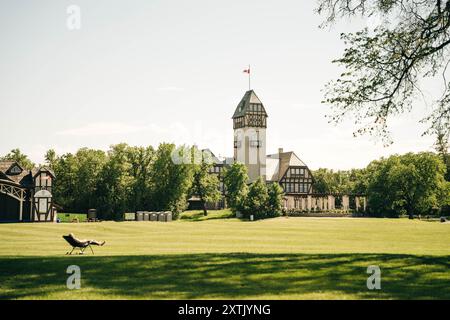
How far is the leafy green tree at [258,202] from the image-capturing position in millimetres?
82188

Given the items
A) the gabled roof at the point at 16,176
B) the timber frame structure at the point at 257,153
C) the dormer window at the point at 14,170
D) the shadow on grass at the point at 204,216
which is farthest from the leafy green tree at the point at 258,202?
the dormer window at the point at 14,170

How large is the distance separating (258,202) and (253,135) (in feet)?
111

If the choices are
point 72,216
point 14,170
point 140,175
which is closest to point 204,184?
point 140,175

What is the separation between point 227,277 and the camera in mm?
14531

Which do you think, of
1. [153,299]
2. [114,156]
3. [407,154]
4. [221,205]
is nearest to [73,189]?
[114,156]

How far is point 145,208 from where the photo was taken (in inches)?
3435

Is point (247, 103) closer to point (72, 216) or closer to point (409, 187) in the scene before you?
point (409, 187)

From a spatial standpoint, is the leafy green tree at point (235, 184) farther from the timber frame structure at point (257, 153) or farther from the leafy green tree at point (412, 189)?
the leafy green tree at point (412, 189)

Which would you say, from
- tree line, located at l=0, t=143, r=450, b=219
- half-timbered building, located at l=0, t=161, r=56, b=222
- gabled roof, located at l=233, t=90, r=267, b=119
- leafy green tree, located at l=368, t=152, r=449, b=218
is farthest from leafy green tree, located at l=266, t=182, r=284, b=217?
half-timbered building, located at l=0, t=161, r=56, b=222

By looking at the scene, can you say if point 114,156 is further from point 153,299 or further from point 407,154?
Result: point 153,299

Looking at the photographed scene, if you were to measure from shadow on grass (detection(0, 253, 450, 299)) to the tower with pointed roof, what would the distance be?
9458cm
